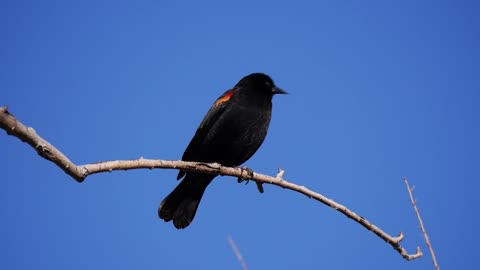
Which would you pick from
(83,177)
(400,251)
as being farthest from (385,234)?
(83,177)

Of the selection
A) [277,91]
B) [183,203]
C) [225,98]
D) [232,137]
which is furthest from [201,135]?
[277,91]

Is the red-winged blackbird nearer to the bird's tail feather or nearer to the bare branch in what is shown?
the bird's tail feather

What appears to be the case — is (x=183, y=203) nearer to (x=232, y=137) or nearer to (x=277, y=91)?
(x=232, y=137)

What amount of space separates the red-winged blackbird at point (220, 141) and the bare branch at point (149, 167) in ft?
1.64

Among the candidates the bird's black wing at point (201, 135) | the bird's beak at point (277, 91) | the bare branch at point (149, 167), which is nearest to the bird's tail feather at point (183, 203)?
the bird's black wing at point (201, 135)

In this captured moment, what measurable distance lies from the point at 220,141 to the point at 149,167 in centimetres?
222

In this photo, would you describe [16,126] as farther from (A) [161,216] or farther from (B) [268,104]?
Answer: (B) [268,104]

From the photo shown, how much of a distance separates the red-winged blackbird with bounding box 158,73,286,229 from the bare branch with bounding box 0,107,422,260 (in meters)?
0.50

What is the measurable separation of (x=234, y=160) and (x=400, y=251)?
7.98 feet

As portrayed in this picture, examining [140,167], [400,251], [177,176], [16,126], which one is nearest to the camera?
[16,126]

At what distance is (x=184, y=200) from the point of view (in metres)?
5.82

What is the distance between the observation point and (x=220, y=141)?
555 cm

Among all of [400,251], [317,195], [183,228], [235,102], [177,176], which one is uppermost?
[235,102]

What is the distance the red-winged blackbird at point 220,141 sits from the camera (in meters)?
5.57
